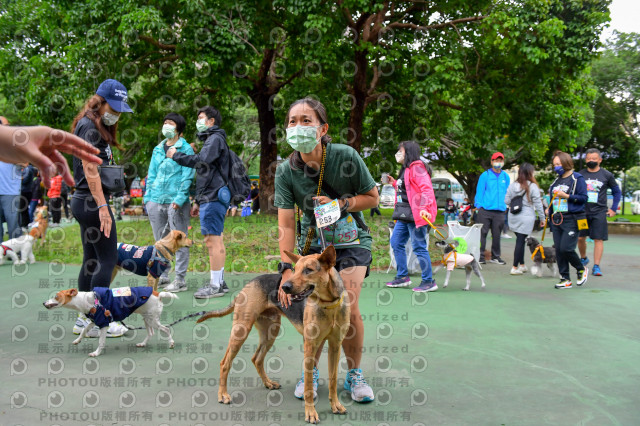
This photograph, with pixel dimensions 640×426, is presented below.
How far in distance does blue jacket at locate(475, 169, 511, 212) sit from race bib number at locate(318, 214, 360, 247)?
7.99 meters

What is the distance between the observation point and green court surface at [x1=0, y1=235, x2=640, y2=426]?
337cm

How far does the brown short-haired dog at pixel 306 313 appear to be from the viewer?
3145 millimetres

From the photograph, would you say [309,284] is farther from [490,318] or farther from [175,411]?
[490,318]

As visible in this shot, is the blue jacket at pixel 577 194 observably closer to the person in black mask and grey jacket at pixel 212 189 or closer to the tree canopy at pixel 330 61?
the person in black mask and grey jacket at pixel 212 189

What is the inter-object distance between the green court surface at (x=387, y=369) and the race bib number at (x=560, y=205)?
1.82m

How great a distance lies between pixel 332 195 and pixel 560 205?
6079 millimetres

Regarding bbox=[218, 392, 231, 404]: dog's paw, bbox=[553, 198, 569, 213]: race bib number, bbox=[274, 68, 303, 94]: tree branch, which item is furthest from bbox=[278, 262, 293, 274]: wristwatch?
bbox=[274, 68, 303, 94]: tree branch

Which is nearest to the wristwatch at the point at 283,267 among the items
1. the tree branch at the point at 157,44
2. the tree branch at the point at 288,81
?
the tree branch at the point at 157,44

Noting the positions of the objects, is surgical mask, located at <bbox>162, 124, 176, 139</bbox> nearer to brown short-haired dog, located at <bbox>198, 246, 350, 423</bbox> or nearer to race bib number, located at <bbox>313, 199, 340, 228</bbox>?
brown short-haired dog, located at <bbox>198, 246, 350, 423</bbox>

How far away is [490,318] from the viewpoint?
6.08 meters

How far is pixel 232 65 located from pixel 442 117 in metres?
8.09

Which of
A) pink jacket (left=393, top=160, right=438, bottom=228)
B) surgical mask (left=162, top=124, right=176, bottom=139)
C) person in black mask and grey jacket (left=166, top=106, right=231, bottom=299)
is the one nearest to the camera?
person in black mask and grey jacket (left=166, top=106, right=231, bottom=299)

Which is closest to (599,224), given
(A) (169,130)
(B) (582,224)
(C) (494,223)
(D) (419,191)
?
(B) (582,224)

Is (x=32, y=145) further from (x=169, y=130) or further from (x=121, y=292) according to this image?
(x=169, y=130)
